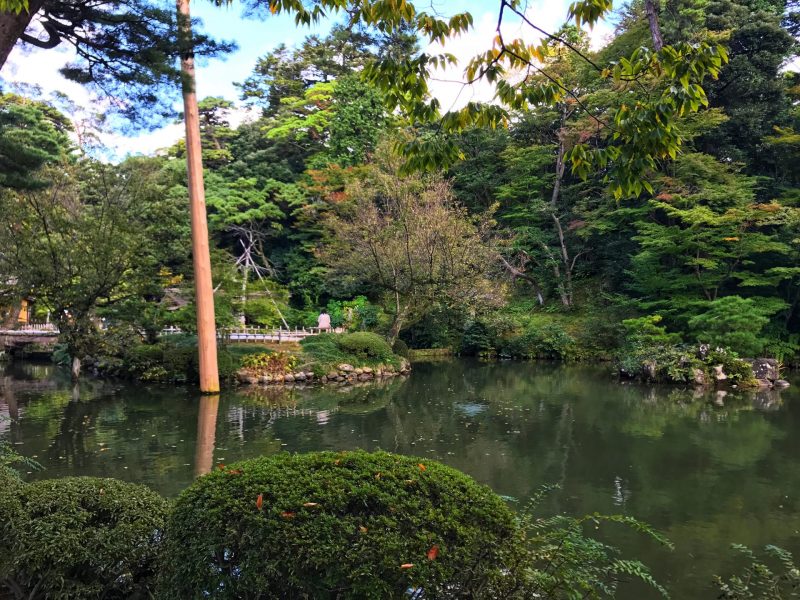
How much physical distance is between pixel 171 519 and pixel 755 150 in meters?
21.5

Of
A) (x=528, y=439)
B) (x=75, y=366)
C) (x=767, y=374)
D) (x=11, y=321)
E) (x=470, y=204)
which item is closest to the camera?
(x=528, y=439)

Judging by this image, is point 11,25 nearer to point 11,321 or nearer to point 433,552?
point 433,552

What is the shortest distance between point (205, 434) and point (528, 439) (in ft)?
14.9

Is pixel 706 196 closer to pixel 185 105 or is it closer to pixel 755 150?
pixel 755 150

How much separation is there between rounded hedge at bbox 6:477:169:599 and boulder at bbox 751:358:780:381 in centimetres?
1400

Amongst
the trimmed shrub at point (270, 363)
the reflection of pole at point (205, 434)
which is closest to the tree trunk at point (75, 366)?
the trimmed shrub at point (270, 363)

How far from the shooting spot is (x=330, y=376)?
14094 mm

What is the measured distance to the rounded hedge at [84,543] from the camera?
2.16 metres

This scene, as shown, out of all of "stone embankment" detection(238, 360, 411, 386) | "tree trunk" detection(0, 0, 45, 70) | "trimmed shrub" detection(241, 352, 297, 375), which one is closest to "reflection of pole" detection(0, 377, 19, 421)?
"stone embankment" detection(238, 360, 411, 386)

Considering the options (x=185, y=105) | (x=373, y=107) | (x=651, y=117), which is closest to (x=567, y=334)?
(x=373, y=107)

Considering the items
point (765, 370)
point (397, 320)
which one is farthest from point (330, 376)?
point (765, 370)

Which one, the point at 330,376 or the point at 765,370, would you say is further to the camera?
the point at 330,376

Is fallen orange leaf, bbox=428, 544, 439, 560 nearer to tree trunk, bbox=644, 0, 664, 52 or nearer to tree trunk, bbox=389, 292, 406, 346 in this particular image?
tree trunk, bbox=389, 292, 406, 346

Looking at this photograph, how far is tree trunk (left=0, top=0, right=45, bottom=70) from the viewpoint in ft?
10.1
